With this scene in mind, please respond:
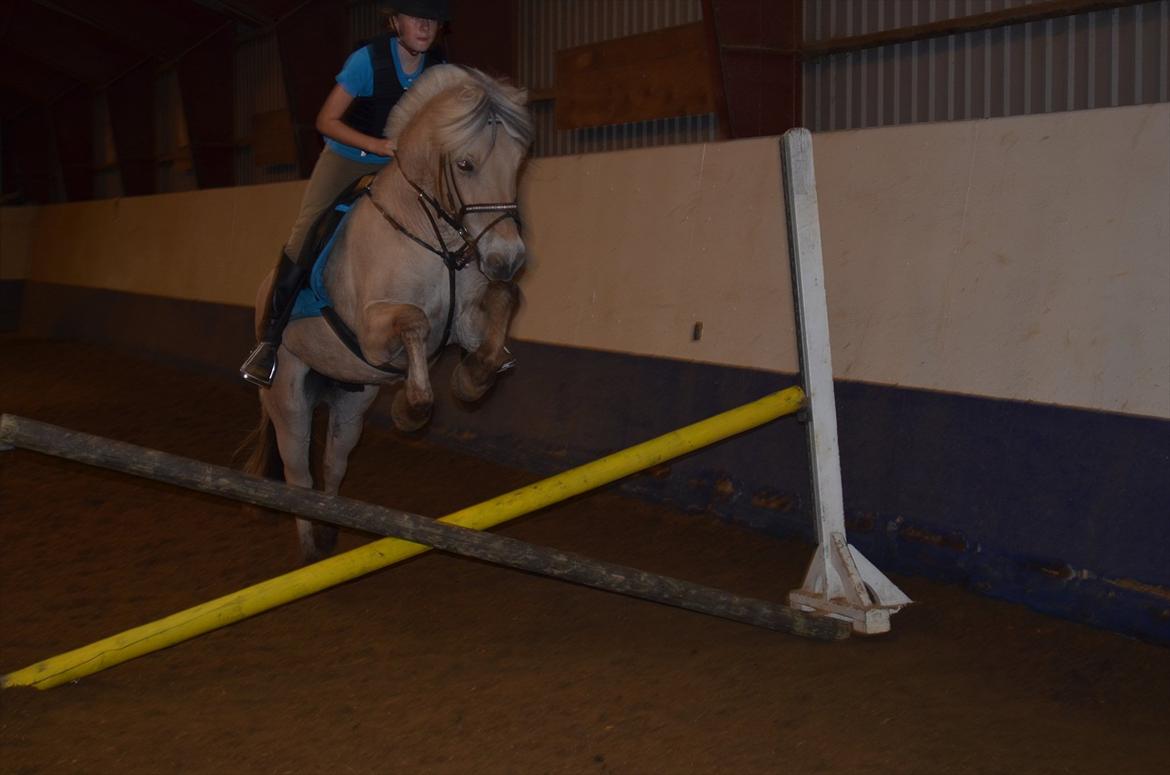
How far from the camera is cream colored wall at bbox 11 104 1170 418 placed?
418 centimetres

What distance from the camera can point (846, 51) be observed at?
8836 mm

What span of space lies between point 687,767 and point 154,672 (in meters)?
1.98

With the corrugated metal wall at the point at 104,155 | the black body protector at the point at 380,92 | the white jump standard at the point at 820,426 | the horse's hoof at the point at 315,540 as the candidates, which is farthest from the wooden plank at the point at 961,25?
the corrugated metal wall at the point at 104,155

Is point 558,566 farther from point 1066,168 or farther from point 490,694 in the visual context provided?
point 1066,168

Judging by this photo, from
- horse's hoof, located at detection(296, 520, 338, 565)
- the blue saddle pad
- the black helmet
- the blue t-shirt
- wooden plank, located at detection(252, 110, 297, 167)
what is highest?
wooden plank, located at detection(252, 110, 297, 167)

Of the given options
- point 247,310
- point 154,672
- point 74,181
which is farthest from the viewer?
point 74,181

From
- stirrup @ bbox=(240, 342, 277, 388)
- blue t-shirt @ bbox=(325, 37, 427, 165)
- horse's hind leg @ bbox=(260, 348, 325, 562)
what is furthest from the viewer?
horse's hind leg @ bbox=(260, 348, 325, 562)

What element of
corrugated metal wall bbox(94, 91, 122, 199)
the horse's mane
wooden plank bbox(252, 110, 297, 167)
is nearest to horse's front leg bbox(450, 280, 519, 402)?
the horse's mane

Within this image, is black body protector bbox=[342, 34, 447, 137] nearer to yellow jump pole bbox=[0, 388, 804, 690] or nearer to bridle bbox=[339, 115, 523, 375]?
bridle bbox=[339, 115, 523, 375]

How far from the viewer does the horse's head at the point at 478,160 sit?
408cm

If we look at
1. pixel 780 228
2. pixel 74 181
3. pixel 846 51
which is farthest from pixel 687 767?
pixel 74 181

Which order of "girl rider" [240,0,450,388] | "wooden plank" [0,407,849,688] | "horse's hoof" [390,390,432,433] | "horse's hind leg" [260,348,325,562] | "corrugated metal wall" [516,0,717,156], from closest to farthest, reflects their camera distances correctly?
"wooden plank" [0,407,849,688]
"horse's hoof" [390,390,432,433]
"girl rider" [240,0,450,388]
"horse's hind leg" [260,348,325,562]
"corrugated metal wall" [516,0,717,156]

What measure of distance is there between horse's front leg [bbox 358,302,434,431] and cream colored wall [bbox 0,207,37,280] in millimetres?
14247

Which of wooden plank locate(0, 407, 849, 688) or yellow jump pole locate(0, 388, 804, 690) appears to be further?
yellow jump pole locate(0, 388, 804, 690)
